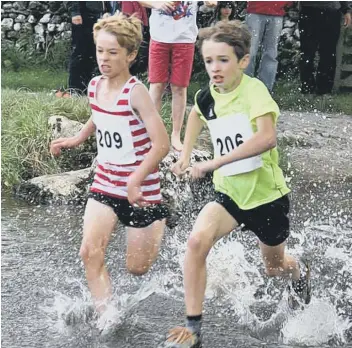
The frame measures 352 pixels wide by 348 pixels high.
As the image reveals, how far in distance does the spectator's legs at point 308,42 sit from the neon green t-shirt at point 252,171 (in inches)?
277

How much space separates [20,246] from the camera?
6.13 metres

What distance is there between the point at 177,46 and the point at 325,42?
4.25 m

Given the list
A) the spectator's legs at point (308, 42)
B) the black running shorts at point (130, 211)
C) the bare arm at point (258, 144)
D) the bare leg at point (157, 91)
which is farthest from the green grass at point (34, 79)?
the bare arm at point (258, 144)

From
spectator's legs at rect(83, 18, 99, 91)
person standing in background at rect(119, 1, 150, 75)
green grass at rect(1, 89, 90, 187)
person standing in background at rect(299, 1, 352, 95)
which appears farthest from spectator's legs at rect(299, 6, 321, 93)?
green grass at rect(1, 89, 90, 187)

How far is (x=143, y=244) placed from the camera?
4.78m

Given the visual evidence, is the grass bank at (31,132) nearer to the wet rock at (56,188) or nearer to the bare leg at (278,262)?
the wet rock at (56,188)

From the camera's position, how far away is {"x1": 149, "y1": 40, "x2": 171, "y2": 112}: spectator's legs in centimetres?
783

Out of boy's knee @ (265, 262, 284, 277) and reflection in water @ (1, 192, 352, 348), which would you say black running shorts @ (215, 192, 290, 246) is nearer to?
boy's knee @ (265, 262, 284, 277)

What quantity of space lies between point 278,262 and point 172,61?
11.1 ft

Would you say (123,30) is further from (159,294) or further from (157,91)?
(157,91)

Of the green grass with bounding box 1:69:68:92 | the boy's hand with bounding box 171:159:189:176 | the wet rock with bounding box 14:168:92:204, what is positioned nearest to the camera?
the boy's hand with bounding box 171:159:189:176

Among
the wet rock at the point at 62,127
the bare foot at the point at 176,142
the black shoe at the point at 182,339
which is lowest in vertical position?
the wet rock at the point at 62,127

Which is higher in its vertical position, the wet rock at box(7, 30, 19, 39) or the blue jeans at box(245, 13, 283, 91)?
the blue jeans at box(245, 13, 283, 91)

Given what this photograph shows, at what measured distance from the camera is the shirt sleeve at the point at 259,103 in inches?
175
